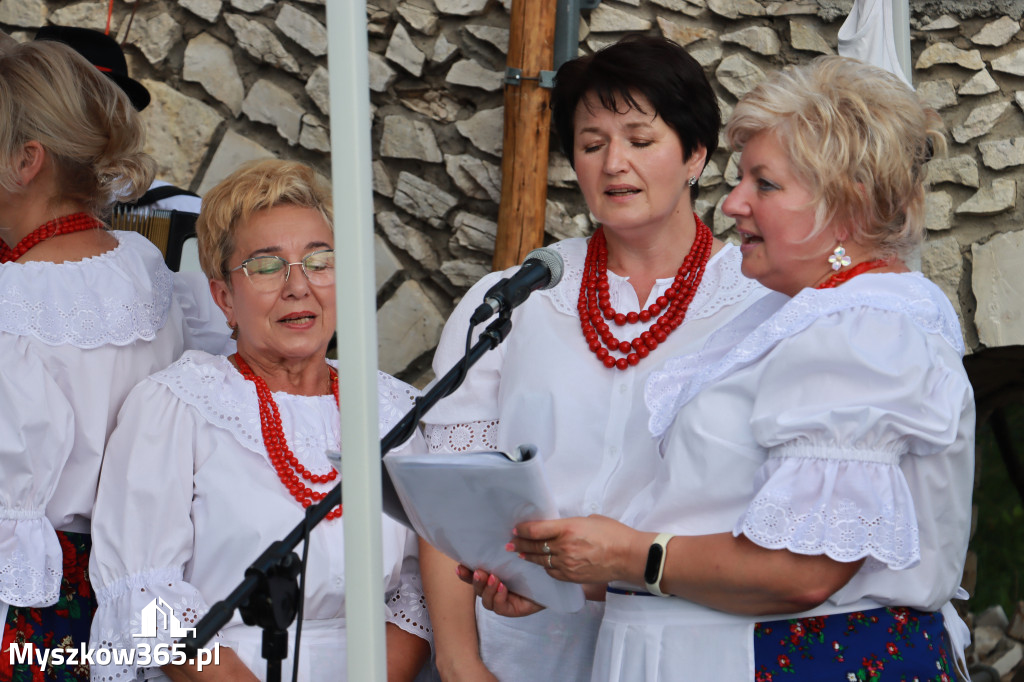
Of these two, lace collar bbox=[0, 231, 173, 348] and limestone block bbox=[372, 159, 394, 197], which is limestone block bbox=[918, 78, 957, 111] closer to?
limestone block bbox=[372, 159, 394, 197]

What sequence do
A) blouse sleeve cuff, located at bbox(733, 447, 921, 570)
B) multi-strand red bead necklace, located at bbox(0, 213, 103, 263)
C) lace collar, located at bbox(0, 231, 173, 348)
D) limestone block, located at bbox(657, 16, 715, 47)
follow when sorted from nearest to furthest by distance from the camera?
blouse sleeve cuff, located at bbox(733, 447, 921, 570) → lace collar, located at bbox(0, 231, 173, 348) → multi-strand red bead necklace, located at bbox(0, 213, 103, 263) → limestone block, located at bbox(657, 16, 715, 47)

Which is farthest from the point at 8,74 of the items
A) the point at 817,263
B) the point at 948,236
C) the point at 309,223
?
the point at 948,236

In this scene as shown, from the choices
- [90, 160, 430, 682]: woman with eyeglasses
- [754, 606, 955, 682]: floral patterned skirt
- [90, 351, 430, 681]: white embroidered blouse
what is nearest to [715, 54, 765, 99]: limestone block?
[90, 160, 430, 682]: woman with eyeglasses

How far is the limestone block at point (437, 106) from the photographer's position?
3.76 m

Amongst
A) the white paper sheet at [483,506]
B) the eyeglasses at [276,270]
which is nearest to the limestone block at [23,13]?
the eyeglasses at [276,270]

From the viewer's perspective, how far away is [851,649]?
1.53 meters

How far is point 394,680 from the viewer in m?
2.10

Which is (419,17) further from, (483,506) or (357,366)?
(357,366)

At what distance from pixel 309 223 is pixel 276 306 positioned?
7.5 inches

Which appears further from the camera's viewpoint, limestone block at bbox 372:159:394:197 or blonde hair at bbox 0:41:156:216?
limestone block at bbox 372:159:394:197

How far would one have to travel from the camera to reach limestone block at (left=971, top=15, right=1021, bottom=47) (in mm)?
3514

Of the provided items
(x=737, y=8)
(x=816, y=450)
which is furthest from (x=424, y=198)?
(x=816, y=450)

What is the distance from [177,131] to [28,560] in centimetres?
217

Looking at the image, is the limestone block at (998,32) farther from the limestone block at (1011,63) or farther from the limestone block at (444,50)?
the limestone block at (444,50)
